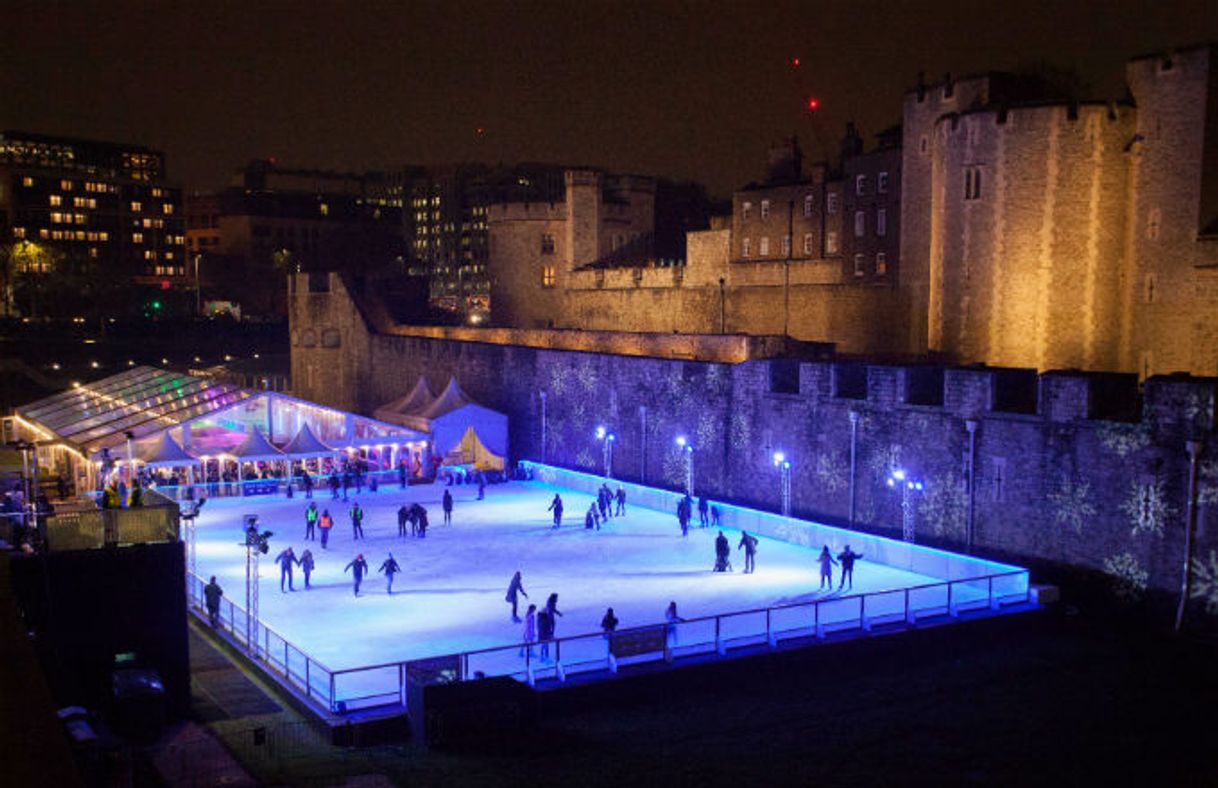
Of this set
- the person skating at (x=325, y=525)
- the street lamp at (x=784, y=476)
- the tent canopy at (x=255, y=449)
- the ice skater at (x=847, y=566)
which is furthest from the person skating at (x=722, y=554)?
the tent canopy at (x=255, y=449)

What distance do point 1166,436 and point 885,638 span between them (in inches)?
220

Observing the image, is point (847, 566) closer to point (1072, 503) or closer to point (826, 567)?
point (826, 567)

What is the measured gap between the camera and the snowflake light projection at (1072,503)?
1814cm

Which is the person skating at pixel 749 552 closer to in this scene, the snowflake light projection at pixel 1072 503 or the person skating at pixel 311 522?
the snowflake light projection at pixel 1072 503

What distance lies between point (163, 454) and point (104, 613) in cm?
1458

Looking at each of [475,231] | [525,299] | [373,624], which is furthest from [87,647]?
[475,231]

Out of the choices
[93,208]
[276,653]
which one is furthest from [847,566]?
[93,208]

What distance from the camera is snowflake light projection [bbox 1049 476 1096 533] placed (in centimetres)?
1814

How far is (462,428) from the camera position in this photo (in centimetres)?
3181

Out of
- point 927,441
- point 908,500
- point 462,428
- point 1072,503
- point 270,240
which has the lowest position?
point 908,500

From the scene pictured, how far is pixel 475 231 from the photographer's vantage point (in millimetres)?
131125

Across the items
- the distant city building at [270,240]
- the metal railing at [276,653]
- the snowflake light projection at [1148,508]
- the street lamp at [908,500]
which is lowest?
the metal railing at [276,653]

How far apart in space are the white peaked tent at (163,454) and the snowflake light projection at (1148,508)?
67.2 feet

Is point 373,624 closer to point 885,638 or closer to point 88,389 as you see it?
point 885,638
